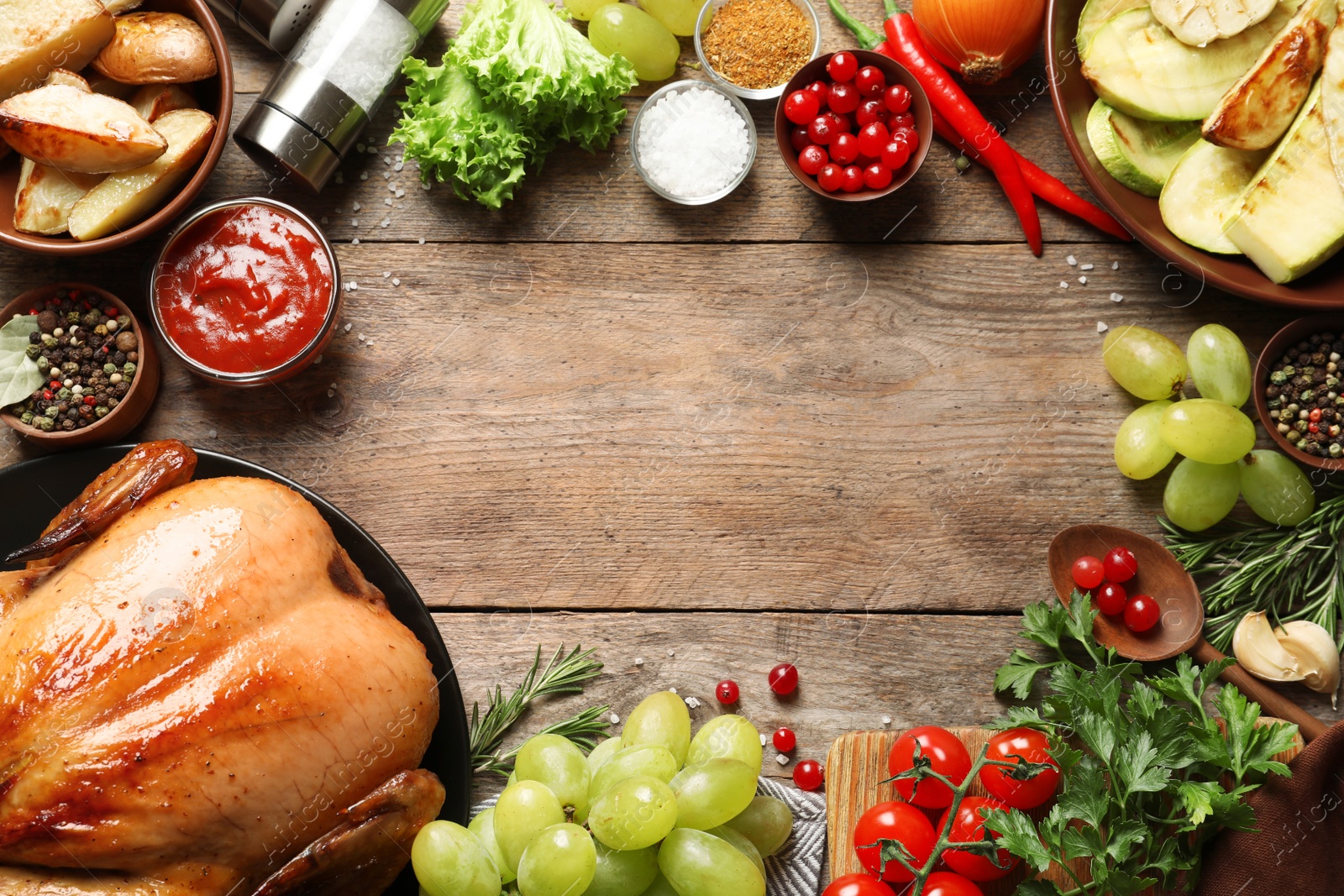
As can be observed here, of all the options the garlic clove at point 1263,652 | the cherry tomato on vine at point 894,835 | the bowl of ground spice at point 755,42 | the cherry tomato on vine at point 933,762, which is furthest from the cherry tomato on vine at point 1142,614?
the bowl of ground spice at point 755,42

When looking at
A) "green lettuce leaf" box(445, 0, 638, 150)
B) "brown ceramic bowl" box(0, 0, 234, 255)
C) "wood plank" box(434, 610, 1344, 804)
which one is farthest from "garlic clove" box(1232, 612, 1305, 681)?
"brown ceramic bowl" box(0, 0, 234, 255)

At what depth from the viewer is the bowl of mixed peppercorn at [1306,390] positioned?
1526 mm

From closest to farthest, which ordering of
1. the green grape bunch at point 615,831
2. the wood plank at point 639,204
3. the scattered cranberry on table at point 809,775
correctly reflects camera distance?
1. the green grape bunch at point 615,831
2. the scattered cranberry on table at point 809,775
3. the wood plank at point 639,204

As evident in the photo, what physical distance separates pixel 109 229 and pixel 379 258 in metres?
0.42

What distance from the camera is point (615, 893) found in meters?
1.28

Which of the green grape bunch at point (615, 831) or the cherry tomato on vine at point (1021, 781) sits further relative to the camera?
the cherry tomato on vine at point (1021, 781)

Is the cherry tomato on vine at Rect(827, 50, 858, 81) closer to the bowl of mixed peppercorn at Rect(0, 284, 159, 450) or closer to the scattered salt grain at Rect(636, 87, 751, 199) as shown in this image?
the scattered salt grain at Rect(636, 87, 751, 199)

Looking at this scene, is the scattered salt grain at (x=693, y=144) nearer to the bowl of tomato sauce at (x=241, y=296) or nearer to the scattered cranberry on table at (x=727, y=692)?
the bowl of tomato sauce at (x=241, y=296)

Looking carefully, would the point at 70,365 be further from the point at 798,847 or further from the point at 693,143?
the point at 798,847

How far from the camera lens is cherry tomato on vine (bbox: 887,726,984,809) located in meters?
1.41

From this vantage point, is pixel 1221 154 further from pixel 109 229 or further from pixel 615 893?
pixel 109 229

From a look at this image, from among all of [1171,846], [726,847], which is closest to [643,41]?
[726,847]

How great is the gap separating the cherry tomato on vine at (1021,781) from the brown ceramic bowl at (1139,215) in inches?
30.5

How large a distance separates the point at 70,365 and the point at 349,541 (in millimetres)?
545
